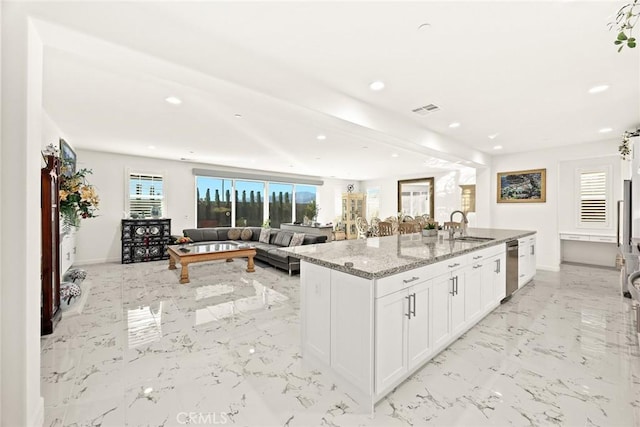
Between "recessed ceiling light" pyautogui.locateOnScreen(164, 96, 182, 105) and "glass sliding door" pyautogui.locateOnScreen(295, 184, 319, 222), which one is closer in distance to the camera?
"recessed ceiling light" pyautogui.locateOnScreen(164, 96, 182, 105)

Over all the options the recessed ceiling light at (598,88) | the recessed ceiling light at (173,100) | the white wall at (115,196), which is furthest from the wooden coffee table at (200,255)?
the recessed ceiling light at (598,88)

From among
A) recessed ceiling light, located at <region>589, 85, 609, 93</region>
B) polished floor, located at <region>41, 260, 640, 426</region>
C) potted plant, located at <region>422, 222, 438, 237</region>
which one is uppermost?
recessed ceiling light, located at <region>589, 85, 609, 93</region>

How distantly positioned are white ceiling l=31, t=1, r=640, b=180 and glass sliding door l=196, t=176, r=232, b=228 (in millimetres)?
3251

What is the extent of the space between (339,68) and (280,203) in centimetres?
727

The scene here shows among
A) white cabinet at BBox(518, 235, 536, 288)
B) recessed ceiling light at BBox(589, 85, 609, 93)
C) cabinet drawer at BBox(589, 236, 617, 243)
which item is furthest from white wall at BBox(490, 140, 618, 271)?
recessed ceiling light at BBox(589, 85, 609, 93)

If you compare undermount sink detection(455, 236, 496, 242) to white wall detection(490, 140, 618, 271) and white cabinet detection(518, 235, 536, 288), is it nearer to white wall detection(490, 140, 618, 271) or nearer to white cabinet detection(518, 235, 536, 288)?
white cabinet detection(518, 235, 536, 288)

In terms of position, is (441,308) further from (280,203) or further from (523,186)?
(280,203)

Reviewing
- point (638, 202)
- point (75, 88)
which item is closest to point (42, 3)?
point (75, 88)

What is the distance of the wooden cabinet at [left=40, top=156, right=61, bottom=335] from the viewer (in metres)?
2.59

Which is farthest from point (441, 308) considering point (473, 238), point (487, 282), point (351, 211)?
point (351, 211)

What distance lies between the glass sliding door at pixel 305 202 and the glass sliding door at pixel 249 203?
1566mm

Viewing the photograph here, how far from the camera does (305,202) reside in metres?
10.3

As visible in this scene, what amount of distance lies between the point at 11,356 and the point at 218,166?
7.00 m

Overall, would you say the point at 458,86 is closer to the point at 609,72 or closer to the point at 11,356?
the point at 609,72
